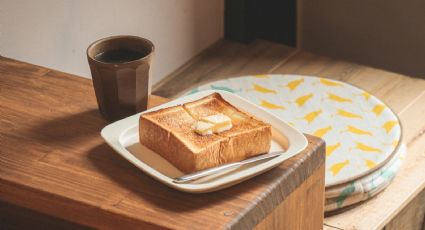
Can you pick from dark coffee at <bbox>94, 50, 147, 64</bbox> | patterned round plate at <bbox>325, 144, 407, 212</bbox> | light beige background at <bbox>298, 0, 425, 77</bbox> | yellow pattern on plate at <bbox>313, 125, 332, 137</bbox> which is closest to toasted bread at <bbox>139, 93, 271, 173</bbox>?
dark coffee at <bbox>94, 50, 147, 64</bbox>

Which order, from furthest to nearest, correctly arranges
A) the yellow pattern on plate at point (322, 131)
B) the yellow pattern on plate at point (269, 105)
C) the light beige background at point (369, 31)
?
the light beige background at point (369, 31) → the yellow pattern on plate at point (269, 105) → the yellow pattern on plate at point (322, 131)

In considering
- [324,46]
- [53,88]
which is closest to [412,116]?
[324,46]

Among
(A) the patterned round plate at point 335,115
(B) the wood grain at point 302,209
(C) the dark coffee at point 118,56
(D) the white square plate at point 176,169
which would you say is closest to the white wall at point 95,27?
(A) the patterned round plate at point 335,115

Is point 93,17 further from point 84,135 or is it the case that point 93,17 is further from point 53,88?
point 84,135

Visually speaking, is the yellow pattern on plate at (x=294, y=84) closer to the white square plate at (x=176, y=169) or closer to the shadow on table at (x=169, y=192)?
the white square plate at (x=176, y=169)

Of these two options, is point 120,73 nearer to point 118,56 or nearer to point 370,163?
point 118,56

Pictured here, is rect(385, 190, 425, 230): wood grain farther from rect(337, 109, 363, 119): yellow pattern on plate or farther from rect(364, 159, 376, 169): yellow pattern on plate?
rect(337, 109, 363, 119): yellow pattern on plate

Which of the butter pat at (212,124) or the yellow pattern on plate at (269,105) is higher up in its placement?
the butter pat at (212,124)
